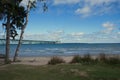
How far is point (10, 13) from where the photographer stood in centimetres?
2314

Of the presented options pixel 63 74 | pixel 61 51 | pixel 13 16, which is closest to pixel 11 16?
pixel 13 16

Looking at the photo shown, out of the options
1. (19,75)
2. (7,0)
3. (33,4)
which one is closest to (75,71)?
(19,75)

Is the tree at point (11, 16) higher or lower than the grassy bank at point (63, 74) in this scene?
higher

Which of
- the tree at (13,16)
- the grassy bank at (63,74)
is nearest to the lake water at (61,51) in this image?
the tree at (13,16)

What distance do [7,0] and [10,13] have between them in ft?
10.1

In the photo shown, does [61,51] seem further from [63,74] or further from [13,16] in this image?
[63,74]

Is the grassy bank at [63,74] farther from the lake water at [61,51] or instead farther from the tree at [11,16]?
the lake water at [61,51]

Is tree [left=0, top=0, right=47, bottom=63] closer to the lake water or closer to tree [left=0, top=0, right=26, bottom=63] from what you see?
tree [left=0, top=0, right=26, bottom=63]

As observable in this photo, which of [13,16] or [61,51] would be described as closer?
[13,16]

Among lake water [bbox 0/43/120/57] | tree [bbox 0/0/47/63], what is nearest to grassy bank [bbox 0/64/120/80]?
tree [bbox 0/0/47/63]

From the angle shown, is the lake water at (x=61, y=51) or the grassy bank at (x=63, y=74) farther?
the lake water at (x=61, y=51)

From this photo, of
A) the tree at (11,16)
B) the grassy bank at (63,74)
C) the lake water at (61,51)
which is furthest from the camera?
the lake water at (61,51)

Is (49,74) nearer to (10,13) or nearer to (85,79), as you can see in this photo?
(85,79)

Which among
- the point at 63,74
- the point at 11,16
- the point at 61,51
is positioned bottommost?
the point at 61,51
